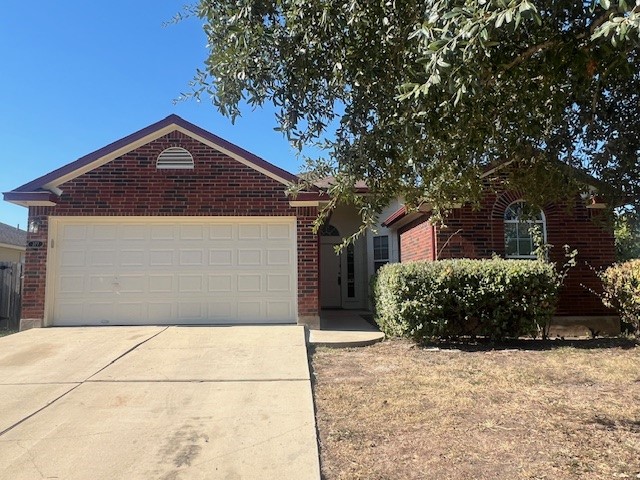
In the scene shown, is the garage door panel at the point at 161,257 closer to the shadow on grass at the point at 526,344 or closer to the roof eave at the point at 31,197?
the roof eave at the point at 31,197

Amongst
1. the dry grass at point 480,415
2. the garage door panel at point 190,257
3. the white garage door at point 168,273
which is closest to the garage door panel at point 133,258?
the white garage door at point 168,273

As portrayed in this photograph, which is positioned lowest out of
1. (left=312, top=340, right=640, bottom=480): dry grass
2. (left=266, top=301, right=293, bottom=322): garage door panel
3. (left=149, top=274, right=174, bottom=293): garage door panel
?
(left=312, top=340, right=640, bottom=480): dry grass

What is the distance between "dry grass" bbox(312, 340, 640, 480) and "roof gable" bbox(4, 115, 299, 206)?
14.8 feet

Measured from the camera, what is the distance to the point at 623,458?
13.1ft

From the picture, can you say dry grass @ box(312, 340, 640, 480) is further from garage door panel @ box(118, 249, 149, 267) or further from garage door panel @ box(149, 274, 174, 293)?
garage door panel @ box(118, 249, 149, 267)

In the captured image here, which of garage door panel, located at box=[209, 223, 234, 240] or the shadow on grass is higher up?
garage door panel, located at box=[209, 223, 234, 240]

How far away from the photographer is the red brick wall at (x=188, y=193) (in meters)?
10.6

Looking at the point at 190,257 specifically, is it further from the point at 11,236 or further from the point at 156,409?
the point at 11,236

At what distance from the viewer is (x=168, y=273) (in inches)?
421

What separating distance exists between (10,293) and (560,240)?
13.4 metres

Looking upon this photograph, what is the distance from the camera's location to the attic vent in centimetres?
1079

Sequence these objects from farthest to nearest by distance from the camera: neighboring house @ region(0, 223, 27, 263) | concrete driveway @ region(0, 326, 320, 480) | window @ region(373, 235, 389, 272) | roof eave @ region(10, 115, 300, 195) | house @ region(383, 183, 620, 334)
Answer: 1. neighboring house @ region(0, 223, 27, 263)
2. window @ region(373, 235, 389, 272)
3. house @ region(383, 183, 620, 334)
4. roof eave @ region(10, 115, 300, 195)
5. concrete driveway @ region(0, 326, 320, 480)

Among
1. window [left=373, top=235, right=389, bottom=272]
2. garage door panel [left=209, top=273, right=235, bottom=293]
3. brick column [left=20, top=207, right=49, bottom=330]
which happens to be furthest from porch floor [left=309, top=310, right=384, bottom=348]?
brick column [left=20, top=207, right=49, bottom=330]

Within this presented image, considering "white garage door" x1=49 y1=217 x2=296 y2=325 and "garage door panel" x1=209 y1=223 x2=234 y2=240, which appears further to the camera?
"garage door panel" x1=209 y1=223 x2=234 y2=240
